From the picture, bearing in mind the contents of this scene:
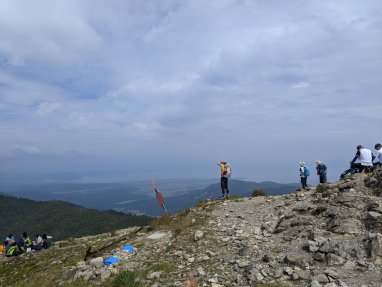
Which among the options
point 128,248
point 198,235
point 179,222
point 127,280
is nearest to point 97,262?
point 128,248

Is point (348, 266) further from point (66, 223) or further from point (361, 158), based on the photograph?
point (66, 223)

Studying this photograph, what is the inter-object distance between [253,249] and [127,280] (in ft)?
16.0

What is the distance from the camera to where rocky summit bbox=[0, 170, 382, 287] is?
11.6 metres

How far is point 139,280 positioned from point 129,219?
95.1 metres

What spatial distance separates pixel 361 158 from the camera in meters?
21.7

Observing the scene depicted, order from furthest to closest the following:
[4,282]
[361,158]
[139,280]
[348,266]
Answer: [361,158] < [4,282] < [139,280] < [348,266]

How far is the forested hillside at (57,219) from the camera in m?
99.6

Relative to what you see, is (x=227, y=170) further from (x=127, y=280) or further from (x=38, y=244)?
(x=38, y=244)

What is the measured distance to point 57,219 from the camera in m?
126

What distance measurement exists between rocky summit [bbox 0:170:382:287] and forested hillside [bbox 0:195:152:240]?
65.5m

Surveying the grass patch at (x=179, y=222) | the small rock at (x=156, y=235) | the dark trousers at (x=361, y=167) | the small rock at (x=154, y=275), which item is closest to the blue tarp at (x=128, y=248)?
the small rock at (x=156, y=235)

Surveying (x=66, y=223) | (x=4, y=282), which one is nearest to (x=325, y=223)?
(x=4, y=282)

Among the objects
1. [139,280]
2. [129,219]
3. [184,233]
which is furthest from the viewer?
[129,219]

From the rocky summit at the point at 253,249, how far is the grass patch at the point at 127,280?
4cm
